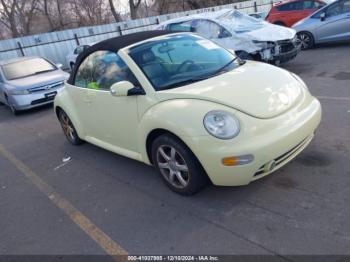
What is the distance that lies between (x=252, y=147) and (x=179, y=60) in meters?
1.58

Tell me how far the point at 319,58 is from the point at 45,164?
300 inches

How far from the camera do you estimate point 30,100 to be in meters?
8.68

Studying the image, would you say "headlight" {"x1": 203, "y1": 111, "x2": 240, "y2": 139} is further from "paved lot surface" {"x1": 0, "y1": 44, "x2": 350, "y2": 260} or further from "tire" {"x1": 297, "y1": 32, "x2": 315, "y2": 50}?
"tire" {"x1": 297, "y1": 32, "x2": 315, "y2": 50}

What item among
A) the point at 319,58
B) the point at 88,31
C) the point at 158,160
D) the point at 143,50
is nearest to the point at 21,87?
the point at 143,50

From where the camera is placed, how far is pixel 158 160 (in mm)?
3475

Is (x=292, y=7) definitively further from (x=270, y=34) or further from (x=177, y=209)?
(x=177, y=209)

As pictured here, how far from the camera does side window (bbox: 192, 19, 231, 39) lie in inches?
336

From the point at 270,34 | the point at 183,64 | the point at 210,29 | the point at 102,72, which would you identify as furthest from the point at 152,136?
the point at 210,29

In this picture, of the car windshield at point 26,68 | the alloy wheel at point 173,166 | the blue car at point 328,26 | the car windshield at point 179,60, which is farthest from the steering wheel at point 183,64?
the blue car at point 328,26

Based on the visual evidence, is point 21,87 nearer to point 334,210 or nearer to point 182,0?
point 334,210

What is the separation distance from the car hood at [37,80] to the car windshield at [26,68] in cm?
27

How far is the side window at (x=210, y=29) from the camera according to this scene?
8.53 m

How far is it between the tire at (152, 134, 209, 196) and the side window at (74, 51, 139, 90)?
0.78 metres

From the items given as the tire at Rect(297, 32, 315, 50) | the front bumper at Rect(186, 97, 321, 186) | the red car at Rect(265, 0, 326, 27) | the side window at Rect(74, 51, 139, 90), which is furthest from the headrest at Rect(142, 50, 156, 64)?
the red car at Rect(265, 0, 326, 27)
